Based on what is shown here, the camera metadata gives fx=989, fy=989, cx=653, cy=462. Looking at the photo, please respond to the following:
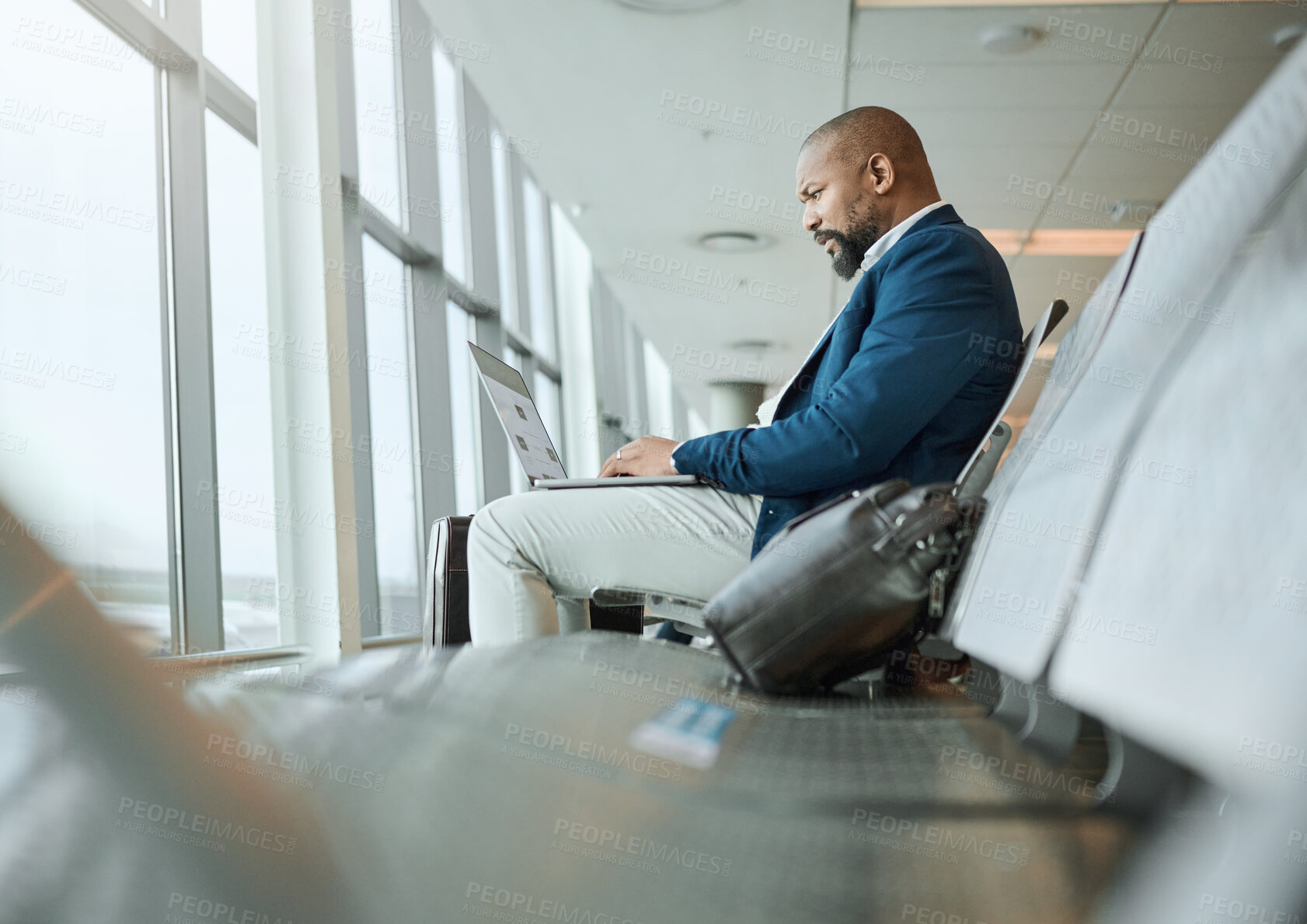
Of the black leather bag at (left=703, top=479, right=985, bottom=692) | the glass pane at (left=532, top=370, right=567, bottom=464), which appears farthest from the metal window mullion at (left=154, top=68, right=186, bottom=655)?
the glass pane at (left=532, top=370, right=567, bottom=464)

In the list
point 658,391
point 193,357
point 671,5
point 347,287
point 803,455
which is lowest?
point 803,455

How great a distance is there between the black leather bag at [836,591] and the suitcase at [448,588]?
89 centimetres

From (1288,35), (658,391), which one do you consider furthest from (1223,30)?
(658,391)

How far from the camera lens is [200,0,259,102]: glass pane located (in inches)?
130

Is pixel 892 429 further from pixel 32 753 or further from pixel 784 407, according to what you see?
pixel 32 753

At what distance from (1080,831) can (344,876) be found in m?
0.41

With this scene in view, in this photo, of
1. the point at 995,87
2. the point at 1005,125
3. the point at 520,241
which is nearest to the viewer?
the point at 995,87

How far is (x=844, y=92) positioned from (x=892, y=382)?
420cm

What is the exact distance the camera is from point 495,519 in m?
1.52

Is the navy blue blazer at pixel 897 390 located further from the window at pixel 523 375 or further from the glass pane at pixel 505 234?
the window at pixel 523 375

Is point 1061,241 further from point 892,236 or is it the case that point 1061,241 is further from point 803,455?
point 803,455

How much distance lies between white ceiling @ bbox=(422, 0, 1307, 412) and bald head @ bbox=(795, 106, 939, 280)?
2762 mm

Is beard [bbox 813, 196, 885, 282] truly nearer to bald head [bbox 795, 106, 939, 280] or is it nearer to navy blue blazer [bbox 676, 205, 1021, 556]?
bald head [bbox 795, 106, 939, 280]

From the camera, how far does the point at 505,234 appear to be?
21.7 ft
